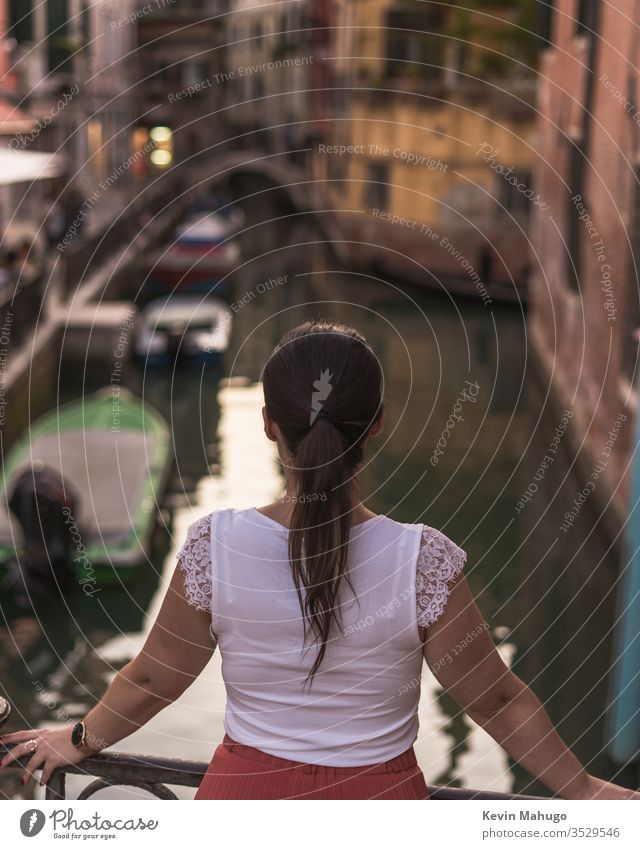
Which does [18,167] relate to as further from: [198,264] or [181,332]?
[198,264]

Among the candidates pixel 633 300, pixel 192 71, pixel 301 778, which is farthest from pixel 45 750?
pixel 192 71

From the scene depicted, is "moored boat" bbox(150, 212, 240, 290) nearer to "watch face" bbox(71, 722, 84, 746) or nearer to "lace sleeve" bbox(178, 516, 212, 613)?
"watch face" bbox(71, 722, 84, 746)

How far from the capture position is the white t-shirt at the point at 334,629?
4.56 ft

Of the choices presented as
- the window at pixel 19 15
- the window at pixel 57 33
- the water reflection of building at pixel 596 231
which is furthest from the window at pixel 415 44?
the water reflection of building at pixel 596 231

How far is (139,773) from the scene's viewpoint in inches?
64.5

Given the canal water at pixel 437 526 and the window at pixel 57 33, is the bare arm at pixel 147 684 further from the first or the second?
the window at pixel 57 33

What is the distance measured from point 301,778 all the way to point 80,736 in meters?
Answer: 0.30

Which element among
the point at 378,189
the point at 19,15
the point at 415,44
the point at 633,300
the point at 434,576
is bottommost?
the point at 434,576

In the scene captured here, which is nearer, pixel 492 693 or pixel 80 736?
pixel 492 693

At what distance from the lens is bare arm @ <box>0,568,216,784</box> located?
1.42 meters
